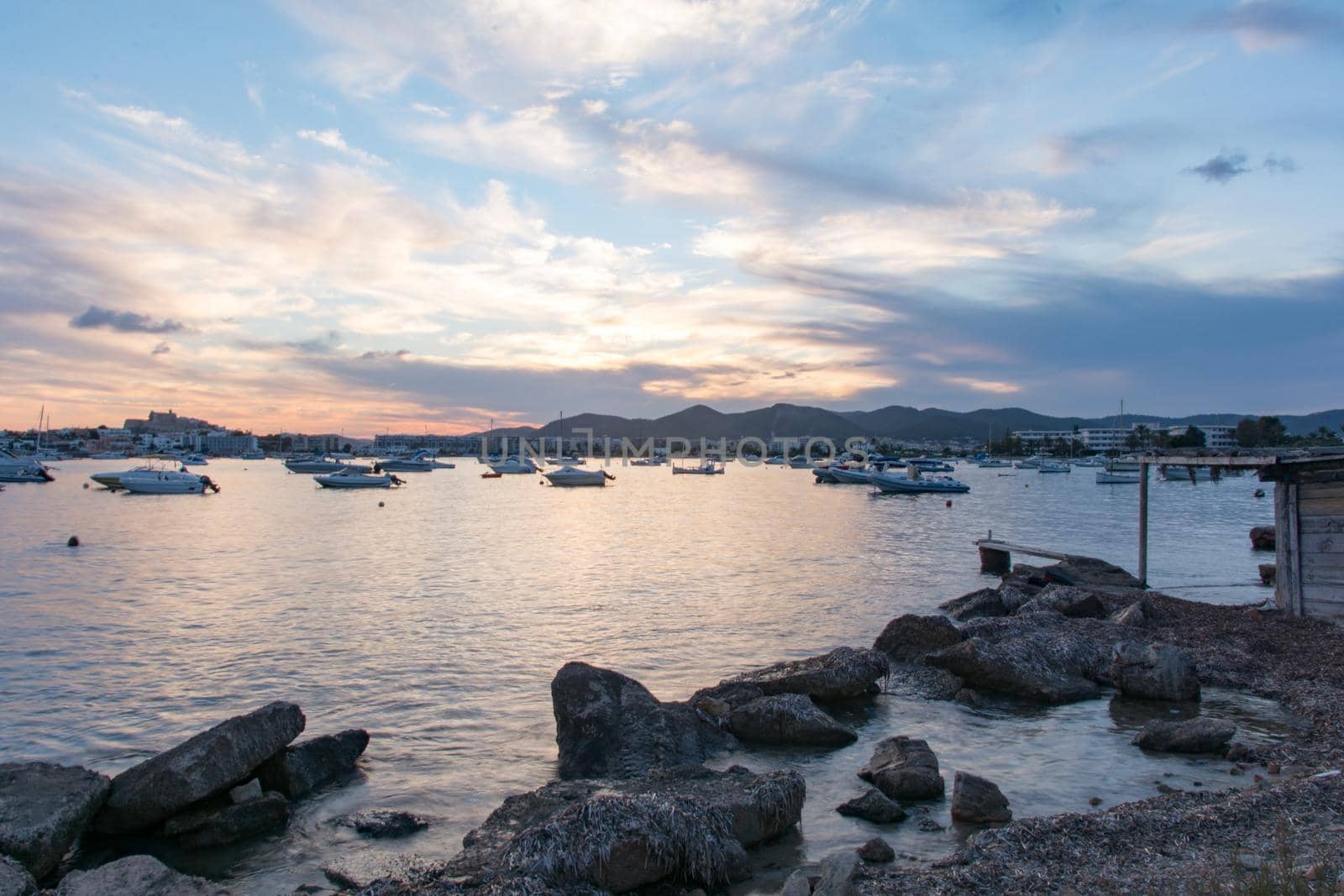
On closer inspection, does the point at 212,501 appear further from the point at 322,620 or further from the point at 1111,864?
the point at 1111,864

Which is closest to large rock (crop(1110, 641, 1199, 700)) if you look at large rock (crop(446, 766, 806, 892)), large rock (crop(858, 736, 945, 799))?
large rock (crop(858, 736, 945, 799))

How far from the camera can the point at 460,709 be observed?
1359 centimetres

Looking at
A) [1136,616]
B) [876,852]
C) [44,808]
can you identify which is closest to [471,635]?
[44,808]

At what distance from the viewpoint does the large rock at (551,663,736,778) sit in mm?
10703

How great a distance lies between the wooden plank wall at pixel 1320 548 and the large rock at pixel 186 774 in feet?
58.7

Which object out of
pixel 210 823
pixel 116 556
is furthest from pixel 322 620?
pixel 116 556

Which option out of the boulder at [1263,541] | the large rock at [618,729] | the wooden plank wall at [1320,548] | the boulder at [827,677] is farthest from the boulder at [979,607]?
the boulder at [1263,541]

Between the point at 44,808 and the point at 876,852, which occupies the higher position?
the point at 44,808

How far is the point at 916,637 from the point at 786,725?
538 centimetres

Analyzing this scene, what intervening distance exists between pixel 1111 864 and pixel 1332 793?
3.23 m

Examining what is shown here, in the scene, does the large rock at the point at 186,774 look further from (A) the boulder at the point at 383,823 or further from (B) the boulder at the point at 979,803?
(B) the boulder at the point at 979,803

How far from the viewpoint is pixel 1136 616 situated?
713 inches

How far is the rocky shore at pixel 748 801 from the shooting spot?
6.85 metres

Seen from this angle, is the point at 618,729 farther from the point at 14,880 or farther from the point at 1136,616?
the point at 1136,616
